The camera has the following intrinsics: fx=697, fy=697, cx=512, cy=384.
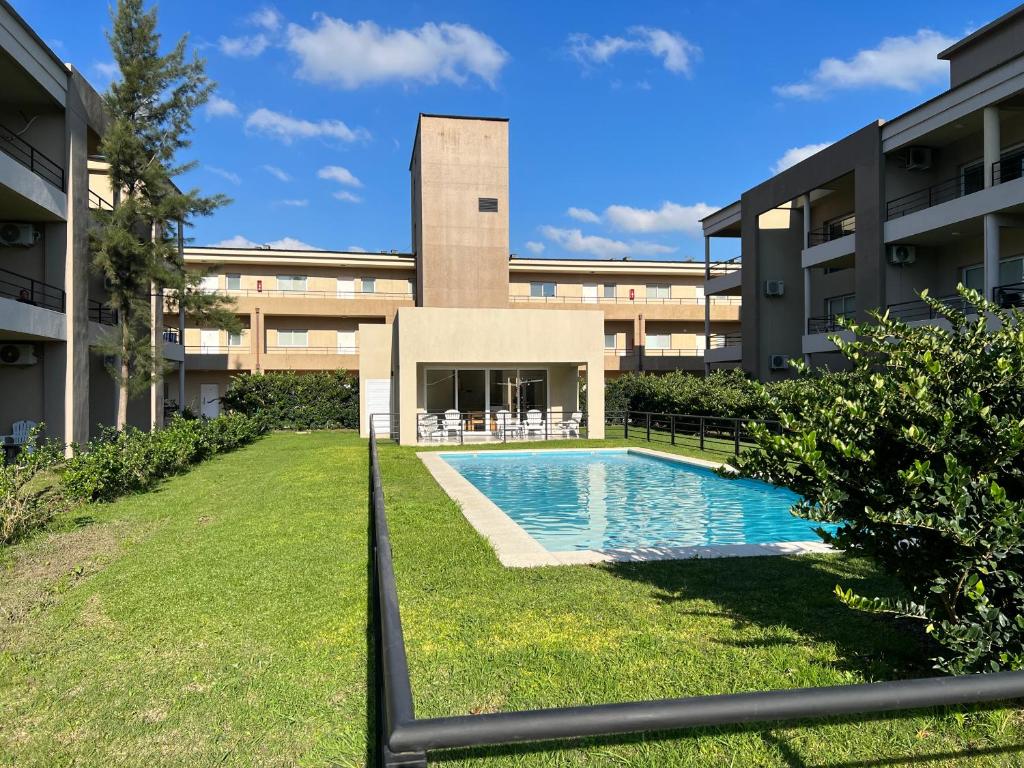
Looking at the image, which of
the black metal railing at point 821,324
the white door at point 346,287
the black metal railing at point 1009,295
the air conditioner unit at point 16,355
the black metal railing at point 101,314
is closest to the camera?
the air conditioner unit at point 16,355

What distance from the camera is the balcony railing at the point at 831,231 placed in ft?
78.4

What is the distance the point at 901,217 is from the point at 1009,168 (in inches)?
104

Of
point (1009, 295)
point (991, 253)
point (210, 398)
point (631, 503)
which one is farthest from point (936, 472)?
point (210, 398)

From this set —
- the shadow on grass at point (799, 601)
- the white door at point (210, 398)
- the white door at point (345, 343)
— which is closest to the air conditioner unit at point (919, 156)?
the shadow on grass at point (799, 601)

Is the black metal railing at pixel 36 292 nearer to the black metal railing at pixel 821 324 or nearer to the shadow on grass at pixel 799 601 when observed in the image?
the shadow on grass at pixel 799 601

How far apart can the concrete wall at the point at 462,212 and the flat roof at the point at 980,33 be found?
54.3 feet

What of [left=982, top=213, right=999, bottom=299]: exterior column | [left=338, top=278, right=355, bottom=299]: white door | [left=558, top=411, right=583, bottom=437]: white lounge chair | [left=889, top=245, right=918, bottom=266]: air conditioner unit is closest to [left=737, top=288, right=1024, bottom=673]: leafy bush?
[left=982, top=213, right=999, bottom=299]: exterior column

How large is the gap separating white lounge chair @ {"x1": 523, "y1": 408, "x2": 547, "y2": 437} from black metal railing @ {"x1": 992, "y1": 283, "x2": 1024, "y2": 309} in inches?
496

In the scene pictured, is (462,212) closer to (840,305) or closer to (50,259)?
(840,305)

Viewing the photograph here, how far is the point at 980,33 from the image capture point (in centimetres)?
1930

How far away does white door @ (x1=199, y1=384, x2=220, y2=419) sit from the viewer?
35.0m

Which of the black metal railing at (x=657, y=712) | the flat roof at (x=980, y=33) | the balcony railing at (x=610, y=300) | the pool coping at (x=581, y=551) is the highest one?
the flat roof at (x=980, y=33)

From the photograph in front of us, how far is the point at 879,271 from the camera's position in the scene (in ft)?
66.4

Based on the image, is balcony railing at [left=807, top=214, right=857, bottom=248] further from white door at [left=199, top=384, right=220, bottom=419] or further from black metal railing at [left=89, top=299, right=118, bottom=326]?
white door at [left=199, top=384, right=220, bottom=419]
